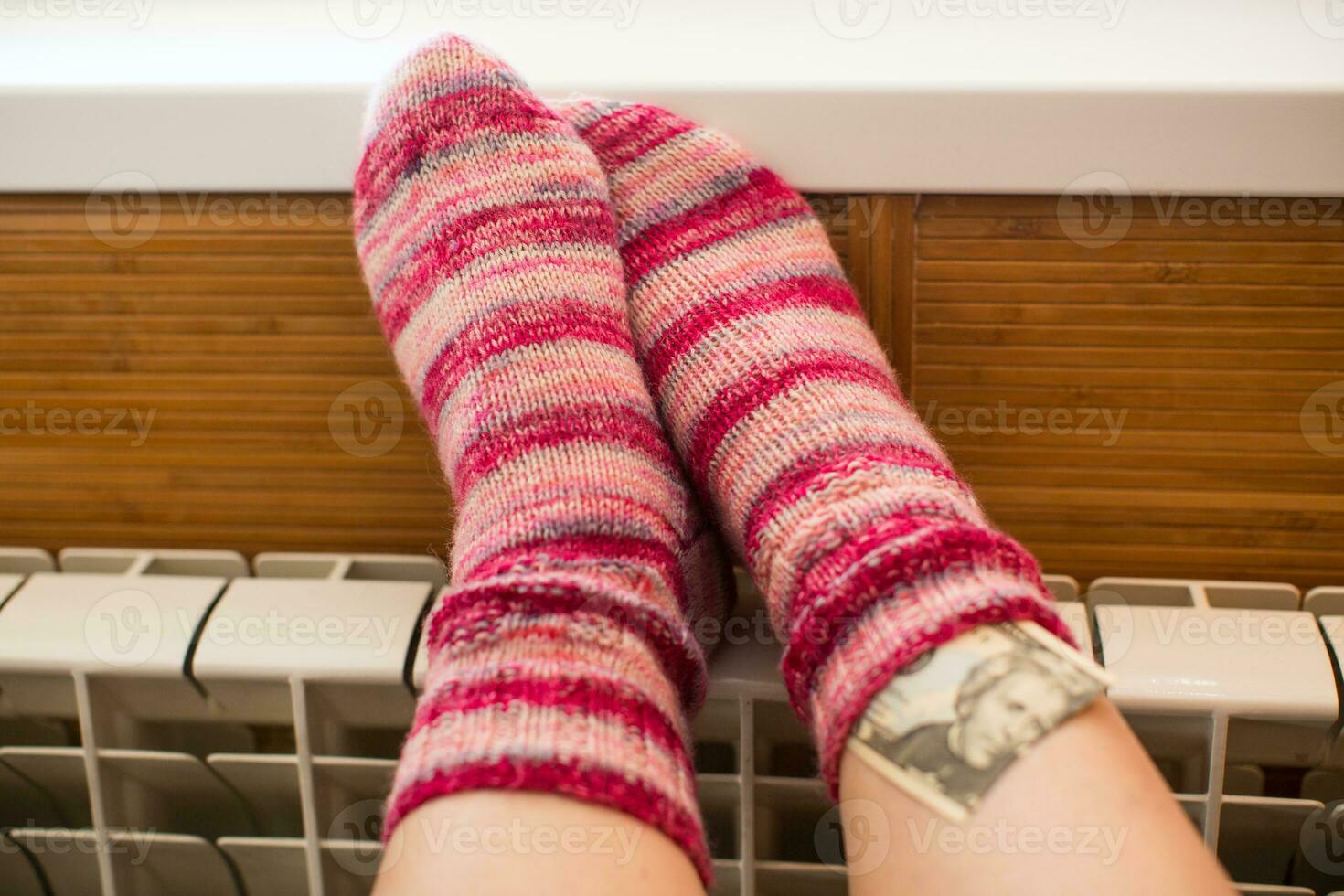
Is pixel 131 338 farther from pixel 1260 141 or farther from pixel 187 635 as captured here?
pixel 1260 141

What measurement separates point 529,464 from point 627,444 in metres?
0.06

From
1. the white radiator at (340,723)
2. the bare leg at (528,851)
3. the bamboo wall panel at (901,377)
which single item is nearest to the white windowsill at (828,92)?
the bamboo wall panel at (901,377)

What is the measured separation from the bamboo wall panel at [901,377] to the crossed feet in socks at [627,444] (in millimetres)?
44

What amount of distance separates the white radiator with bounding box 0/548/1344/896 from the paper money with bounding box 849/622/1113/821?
4.2 inches

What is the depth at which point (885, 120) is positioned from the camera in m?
0.57

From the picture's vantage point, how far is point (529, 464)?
578 millimetres

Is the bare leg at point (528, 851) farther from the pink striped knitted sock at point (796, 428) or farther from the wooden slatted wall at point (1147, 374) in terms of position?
the wooden slatted wall at point (1147, 374)

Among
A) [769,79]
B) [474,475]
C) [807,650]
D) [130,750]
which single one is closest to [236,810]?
[130,750]

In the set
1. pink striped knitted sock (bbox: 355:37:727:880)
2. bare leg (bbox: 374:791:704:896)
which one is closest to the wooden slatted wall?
pink striped knitted sock (bbox: 355:37:727:880)

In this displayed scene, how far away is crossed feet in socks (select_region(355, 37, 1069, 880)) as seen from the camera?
453mm

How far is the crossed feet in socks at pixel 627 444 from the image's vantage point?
453 mm

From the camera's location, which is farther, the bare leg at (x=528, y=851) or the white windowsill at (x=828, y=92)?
the white windowsill at (x=828, y=92)

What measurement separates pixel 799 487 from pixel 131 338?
0.40m

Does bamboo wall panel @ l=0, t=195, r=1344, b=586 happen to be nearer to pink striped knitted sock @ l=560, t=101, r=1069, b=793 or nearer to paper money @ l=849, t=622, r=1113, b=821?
pink striped knitted sock @ l=560, t=101, r=1069, b=793
